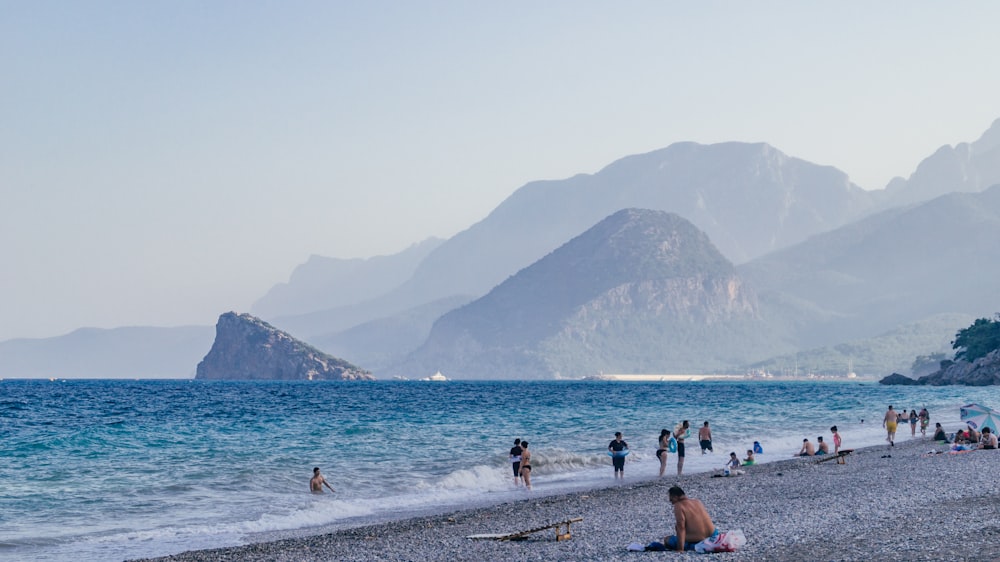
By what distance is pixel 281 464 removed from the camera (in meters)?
37.5

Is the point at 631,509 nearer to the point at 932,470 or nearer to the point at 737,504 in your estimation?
the point at 737,504

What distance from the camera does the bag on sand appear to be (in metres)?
17.0

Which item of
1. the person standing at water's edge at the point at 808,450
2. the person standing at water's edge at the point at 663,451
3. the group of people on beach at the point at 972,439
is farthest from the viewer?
the person standing at water's edge at the point at 808,450

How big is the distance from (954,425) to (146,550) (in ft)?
169

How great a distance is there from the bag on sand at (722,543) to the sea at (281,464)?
1020 centimetres

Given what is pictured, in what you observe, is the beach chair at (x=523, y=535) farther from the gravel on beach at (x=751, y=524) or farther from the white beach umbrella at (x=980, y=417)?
the white beach umbrella at (x=980, y=417)

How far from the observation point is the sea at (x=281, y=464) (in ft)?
80.4

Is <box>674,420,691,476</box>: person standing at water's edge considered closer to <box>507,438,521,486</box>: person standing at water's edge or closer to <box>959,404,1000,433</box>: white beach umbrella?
<box>507,438,521,486</box>: person standing at water's edge

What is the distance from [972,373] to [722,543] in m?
145

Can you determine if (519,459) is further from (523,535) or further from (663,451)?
(523,535)

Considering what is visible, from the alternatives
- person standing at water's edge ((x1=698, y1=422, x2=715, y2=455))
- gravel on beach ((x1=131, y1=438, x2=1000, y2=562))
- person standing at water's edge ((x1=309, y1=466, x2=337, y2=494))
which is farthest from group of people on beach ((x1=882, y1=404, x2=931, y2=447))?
person standing at water's edge ((x1=309, y1=466, x2=337, y2=494))

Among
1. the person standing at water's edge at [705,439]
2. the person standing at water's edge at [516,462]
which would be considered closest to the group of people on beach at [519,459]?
the person standing at water's edge at [516,462]

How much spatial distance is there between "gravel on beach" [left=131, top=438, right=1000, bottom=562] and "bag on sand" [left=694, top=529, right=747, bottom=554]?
18cm

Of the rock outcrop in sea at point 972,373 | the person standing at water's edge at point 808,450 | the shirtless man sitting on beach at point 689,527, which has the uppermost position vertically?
the rock outcrop in sea at point 972,373
